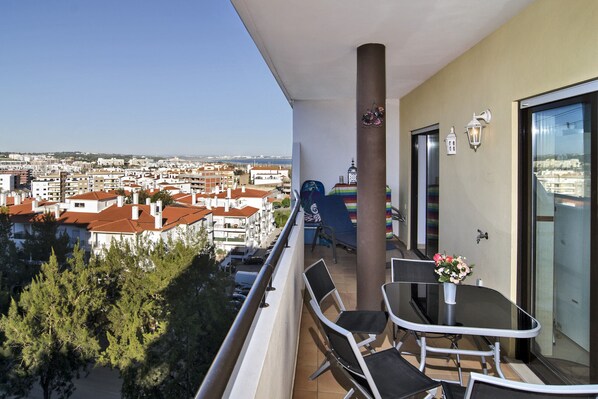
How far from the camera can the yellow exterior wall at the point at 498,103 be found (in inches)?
85.1

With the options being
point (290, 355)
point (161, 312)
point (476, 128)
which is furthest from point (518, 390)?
point (161, 312)

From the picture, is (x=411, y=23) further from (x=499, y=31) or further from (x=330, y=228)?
(x=330, y=228)

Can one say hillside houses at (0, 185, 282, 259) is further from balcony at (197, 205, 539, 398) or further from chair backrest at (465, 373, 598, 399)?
chair backrest at (465, 373, 598, 399)

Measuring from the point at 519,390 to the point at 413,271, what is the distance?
1.89 meters

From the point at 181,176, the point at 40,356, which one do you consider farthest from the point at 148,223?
the point at 40,356

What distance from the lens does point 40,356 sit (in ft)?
29.1

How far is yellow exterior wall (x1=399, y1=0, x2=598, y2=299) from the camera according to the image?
7.09 ft

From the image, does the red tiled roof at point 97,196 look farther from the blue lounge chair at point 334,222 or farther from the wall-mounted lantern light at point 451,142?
the wall-mounted lantern light at point 451,142

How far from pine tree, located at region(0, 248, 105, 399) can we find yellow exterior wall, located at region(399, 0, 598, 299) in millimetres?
9025

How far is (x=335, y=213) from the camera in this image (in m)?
6.03

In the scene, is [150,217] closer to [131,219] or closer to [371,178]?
[131,219]

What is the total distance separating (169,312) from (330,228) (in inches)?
212

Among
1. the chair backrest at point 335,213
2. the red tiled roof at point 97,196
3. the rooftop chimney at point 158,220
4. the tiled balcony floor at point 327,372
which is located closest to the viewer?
the tiled balcony floor at point 327,372

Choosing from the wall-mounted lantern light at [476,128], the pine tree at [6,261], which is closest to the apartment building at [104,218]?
the pine tree at [6,261]
